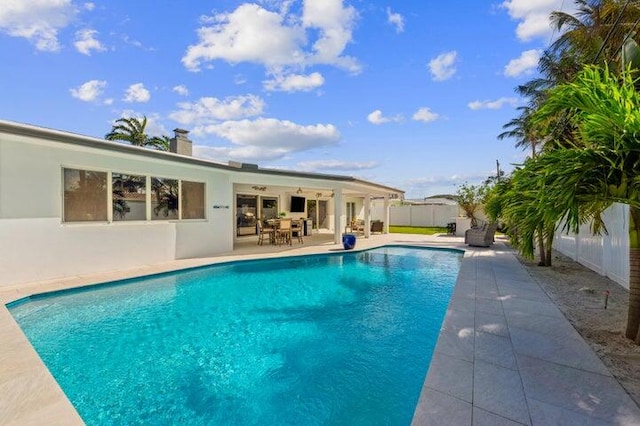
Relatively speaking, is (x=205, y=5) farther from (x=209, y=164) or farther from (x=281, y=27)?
(x=209, y=164)

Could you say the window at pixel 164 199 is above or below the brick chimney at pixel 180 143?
below

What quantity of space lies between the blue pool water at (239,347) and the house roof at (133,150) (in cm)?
354

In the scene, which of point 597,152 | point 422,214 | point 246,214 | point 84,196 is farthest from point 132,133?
point 597,152

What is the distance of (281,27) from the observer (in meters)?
11.0

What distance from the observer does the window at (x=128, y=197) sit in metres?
9.27

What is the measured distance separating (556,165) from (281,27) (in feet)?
34.5

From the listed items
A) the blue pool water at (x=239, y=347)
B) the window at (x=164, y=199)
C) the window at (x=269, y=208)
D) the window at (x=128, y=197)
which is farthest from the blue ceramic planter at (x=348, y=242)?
the window at (x=128, y=197)

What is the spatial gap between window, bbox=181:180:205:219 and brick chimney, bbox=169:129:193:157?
5.38ft

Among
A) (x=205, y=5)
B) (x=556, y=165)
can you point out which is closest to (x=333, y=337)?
(x=556, y=165)

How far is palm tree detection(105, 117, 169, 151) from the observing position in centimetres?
2614

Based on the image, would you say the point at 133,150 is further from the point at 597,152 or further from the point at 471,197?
the point at 471,197

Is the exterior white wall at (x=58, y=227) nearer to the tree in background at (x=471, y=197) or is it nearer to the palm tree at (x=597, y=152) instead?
the palm tree at (x=597, y=152)

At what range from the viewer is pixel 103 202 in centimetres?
898

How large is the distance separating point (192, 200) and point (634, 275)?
1165 centimetres
